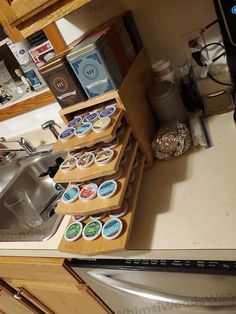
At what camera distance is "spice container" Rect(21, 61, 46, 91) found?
1.20 metres

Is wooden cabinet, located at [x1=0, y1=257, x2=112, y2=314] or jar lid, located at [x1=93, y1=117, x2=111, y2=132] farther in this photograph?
wooden cabinet, located at [x1=0, y1=257, x2=112, y2=314]

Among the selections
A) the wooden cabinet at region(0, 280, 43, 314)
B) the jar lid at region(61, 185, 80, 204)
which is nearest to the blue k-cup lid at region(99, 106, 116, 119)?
the jar lid at region(61, 185, 80, 204)

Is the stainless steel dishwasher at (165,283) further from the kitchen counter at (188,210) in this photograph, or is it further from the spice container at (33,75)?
the spice container at (33,75)

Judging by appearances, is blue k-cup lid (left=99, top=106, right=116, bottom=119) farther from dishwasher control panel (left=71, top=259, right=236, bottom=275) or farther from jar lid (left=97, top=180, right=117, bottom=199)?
dishwasher control panel (left=71, top=259, right=236, bottom=275)

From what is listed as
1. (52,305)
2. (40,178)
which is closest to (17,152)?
(40,178)

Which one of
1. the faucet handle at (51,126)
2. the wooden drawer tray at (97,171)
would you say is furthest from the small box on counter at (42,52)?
the wooden drawer tray at (97,171)

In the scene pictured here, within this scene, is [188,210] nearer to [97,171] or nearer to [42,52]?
[97,171]

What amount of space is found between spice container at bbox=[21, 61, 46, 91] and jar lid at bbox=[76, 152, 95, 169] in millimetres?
636

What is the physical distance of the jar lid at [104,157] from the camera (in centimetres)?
67

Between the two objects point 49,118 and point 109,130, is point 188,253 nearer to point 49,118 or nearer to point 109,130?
point 109,130

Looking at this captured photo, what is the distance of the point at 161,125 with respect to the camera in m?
0.93

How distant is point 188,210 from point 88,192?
26 cm

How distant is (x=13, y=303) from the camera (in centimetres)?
119

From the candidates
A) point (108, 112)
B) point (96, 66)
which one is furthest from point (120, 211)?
point (96, 66)
